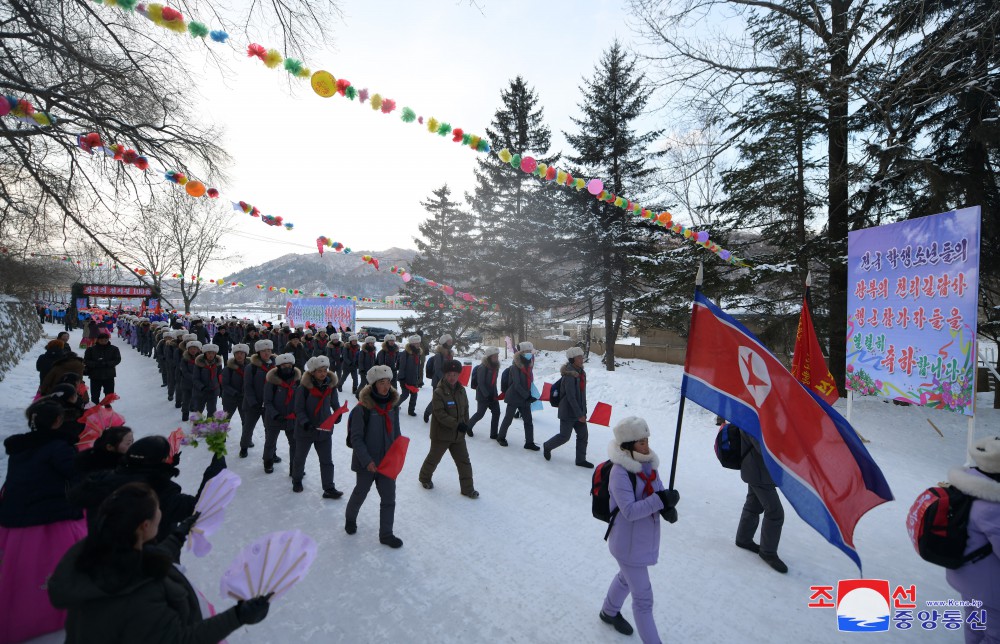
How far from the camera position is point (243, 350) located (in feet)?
25.4

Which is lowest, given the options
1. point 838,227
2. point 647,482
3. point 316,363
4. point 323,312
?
point 647,482

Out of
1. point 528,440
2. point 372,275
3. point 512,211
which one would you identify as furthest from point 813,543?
point 372,275

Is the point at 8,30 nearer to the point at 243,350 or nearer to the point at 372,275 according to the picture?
the point at 243,350

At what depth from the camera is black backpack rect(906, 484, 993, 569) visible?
287cm

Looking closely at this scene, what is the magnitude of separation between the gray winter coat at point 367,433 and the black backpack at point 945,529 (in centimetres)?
432

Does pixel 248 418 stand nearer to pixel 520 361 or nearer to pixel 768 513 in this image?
pixel 520 361

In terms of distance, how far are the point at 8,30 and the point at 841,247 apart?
47.9ft

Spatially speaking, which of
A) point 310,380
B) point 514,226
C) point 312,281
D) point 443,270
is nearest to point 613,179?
point 514,226

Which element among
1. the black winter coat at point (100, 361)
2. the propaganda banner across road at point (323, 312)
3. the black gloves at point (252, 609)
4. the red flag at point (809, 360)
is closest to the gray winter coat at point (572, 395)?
the red flag at point (809, 360)

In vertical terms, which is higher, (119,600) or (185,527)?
(119,600)

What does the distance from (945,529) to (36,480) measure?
6.00m

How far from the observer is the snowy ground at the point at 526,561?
3562mm

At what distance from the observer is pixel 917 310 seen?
6.81 m
